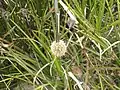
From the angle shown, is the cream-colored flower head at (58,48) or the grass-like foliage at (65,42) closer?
the cream-colored flower head at (58,48)

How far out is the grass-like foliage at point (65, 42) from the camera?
3.31 feet

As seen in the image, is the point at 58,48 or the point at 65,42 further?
the point at 65,42

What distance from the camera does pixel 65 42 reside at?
1.09 metres

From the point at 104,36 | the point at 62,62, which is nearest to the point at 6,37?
the point at 62,62

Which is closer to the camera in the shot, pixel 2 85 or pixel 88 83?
pixel 88 83

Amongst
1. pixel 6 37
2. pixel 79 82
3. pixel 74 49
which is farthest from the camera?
pixel 6 37

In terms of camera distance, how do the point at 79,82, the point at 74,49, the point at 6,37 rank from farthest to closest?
the point at 6,37, the point at 74,49, the point at 79,82

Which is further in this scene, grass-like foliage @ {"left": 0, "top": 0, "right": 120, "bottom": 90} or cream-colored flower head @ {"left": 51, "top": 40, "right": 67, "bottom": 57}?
grass-like foliage @ {"left": 0, "top": 0, "right": 120, "bottom": 90}

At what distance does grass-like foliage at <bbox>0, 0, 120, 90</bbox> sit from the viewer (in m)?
1.01

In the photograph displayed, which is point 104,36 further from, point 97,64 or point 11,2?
point 11,2

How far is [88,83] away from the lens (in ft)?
3.30

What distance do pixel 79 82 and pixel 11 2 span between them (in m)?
0.37

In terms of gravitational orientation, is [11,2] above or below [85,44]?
above

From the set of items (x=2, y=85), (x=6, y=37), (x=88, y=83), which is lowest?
(x=88, y=83)
